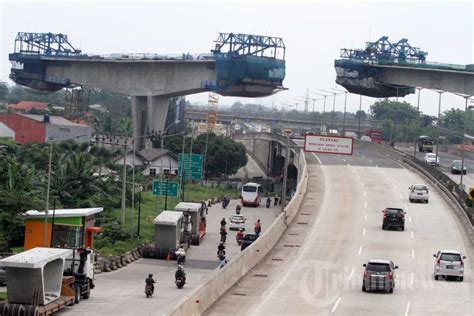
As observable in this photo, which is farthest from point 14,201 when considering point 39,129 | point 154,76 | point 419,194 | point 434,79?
point 39,129

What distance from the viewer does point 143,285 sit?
5112 cm

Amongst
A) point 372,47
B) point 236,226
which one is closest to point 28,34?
point 372,47

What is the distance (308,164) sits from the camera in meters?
110

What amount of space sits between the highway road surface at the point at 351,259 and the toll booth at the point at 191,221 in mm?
7427

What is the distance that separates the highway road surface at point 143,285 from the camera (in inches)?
1629

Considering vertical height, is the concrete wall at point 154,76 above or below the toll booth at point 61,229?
above

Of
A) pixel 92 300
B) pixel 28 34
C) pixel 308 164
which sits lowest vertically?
pixel 92 300

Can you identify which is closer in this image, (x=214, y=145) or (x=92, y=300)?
(x=92, y=300)

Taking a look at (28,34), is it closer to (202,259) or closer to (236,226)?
(236,226)

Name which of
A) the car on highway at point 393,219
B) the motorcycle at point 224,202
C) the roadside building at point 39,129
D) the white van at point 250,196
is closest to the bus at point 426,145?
the white van at point 250,196

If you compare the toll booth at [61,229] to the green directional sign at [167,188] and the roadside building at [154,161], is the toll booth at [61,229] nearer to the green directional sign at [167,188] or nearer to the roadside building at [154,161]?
the green directional sign at [167,188]

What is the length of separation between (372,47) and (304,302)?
124m

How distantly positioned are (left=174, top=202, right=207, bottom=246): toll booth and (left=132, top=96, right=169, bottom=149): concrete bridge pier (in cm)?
7025

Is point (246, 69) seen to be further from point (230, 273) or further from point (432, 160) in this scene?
point (230, 273)
